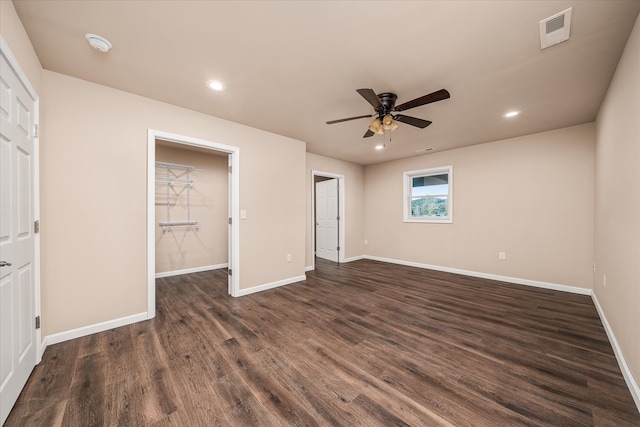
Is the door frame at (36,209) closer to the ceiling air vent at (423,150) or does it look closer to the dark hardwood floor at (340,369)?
the dark hardwood floor at (340,369)

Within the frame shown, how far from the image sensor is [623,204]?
6.62 feet

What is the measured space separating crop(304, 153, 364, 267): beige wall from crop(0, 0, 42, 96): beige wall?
3.89m

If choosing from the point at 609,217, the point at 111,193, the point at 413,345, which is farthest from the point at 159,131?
the point at 609,217

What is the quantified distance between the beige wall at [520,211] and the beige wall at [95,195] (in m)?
4.65

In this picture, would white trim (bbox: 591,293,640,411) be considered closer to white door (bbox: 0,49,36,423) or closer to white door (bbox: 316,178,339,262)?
white door (bbox: 0,49,36,423)

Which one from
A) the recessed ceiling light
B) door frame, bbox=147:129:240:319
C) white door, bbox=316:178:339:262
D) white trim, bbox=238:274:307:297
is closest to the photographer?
the recessed ceiling light

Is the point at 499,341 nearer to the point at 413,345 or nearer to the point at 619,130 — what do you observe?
the point at 413,345

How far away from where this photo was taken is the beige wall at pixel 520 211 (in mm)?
3742

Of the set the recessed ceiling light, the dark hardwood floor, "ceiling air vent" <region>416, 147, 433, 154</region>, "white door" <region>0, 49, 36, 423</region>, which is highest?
the recessed ceiling light

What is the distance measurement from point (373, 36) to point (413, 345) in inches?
104

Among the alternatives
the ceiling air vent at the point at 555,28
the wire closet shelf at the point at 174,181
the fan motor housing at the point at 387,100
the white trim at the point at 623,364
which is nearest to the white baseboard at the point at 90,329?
the wire closet shelf at the point at 174,181

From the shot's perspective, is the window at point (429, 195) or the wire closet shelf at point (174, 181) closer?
the wire closet shelf at point (174, 181)

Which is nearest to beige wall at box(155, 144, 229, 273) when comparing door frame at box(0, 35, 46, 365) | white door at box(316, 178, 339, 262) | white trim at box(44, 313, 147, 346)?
white trim at box(44, 313, 147, 346)

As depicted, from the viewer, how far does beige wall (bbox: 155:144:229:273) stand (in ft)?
15.6
